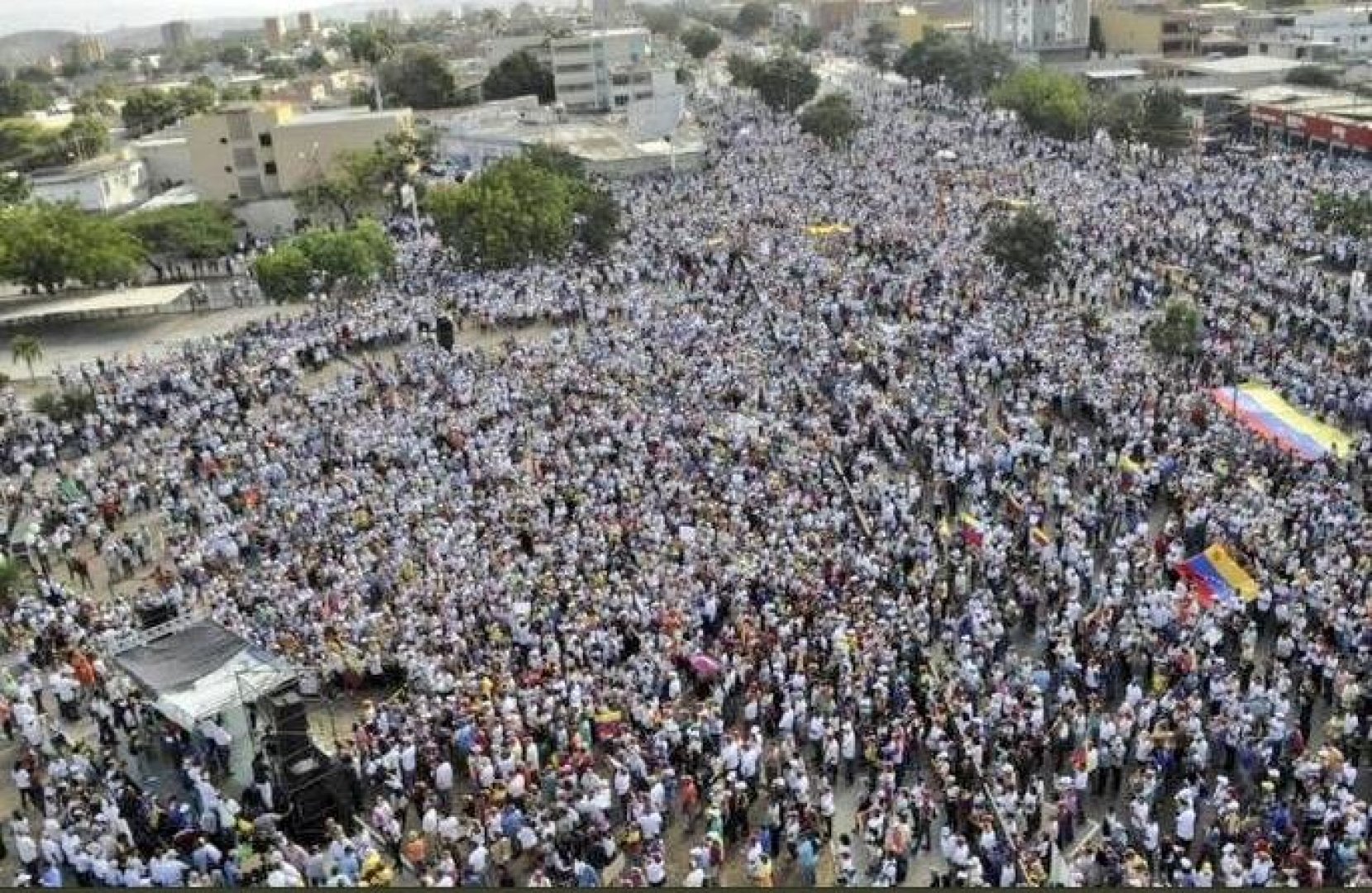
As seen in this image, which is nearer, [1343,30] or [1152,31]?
[1343,30]

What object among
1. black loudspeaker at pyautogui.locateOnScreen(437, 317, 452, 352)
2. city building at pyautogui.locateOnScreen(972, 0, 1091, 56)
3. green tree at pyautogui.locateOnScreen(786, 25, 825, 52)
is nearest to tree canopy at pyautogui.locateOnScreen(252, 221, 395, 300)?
black loudspeaker at pyautogui.locateOnScreen(437, 317, 452, 352)

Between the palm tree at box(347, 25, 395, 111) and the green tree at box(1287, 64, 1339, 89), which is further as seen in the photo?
the palm tree at box(347, 25, 395, 111)

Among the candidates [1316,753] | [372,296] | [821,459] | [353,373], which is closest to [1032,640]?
[1316,753]

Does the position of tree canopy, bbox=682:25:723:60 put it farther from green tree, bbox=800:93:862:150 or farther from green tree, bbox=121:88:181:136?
green tree, bbox=800:93:862:150

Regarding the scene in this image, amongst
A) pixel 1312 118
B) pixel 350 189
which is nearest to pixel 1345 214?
pixel 1312 118

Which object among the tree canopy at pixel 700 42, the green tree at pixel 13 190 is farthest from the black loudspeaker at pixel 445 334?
the tree canopy at pixel 700 42

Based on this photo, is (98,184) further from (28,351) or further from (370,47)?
(370,47)
